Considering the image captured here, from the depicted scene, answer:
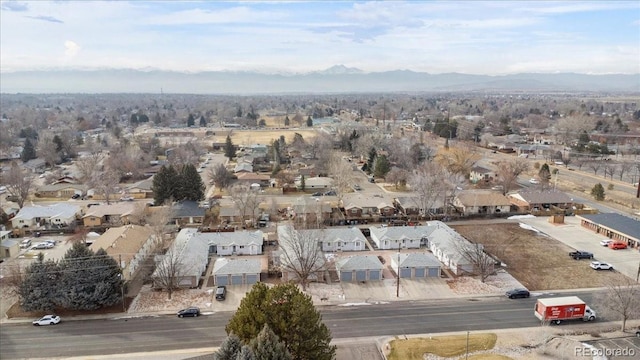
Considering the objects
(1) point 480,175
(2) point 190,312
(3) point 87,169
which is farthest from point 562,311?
(3) point 87,169

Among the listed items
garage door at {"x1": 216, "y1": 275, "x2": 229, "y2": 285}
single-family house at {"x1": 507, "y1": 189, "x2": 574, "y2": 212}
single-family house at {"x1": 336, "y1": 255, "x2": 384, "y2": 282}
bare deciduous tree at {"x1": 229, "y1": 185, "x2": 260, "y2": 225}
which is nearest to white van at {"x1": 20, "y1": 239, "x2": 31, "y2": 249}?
bare deciduous tree at {"x1": 229, "y1": 185, "x2": 260, "y2": 225}

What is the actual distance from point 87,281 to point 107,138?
7116 cm

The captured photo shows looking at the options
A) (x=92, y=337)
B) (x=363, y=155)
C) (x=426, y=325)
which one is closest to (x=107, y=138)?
(x=363, y=155)

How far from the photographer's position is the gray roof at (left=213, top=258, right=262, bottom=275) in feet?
92.5

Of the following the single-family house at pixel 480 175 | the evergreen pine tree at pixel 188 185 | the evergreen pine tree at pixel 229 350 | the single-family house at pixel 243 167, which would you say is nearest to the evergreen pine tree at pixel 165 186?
the evergreen pine tree at pixel 188 185

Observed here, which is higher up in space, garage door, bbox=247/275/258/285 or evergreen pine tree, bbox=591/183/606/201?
evergreen pine tree, bbox=591/183/606/201

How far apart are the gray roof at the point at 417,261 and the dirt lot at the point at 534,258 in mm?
5506

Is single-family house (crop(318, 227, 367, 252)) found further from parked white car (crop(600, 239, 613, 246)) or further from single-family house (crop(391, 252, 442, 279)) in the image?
parked white car (crop(600, 239, 613, 246))

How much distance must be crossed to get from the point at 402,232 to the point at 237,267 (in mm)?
13688

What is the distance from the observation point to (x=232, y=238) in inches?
1339

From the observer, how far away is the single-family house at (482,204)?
4347cm

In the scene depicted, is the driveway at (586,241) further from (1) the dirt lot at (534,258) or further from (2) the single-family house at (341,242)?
(2) the single-family house at (341,242)

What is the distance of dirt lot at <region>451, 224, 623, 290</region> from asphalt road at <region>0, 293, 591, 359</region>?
310 centimetres

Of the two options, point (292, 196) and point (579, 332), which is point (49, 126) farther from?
point (579, 332)
